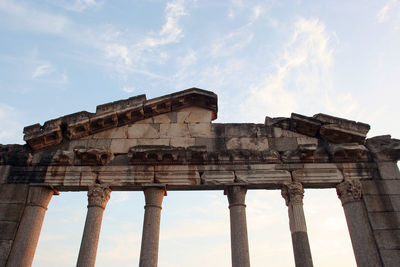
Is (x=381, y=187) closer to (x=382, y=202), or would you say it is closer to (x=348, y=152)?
(x=382, y=202)

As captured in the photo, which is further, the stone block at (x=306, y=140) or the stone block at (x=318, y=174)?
the stone block at (x=306, y=140)

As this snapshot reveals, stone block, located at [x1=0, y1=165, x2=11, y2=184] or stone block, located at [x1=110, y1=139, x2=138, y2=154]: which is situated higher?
stone block, located at [x1=110, y1=139, x2=138, y2=154]

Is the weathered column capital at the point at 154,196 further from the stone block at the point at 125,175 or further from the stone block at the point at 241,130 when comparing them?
the stone block at the point at 241,130

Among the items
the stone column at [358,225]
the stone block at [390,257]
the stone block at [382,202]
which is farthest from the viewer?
the stone block at [382,202]

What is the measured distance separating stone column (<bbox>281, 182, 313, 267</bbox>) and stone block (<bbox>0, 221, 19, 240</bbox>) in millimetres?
8041

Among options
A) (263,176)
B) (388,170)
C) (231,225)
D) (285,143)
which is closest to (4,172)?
(231,225)

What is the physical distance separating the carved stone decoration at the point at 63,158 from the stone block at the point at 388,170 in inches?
387

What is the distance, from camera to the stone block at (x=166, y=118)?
40.3 feet

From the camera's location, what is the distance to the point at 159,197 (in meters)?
10.6

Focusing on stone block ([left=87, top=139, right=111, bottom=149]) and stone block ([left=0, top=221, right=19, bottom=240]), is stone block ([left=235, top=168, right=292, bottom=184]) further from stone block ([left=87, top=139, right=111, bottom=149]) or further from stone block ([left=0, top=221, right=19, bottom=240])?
stone block ([left=0, top=221, right=19, bottom=240])

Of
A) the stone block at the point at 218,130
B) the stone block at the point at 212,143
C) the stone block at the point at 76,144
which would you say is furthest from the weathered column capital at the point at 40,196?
the stone block at the point at 218,130

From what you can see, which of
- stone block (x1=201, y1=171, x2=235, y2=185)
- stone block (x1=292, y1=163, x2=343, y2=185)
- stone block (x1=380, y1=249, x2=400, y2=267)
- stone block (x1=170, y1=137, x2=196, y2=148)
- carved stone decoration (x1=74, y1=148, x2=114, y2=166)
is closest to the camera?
stone block (x1=380, y1=249, x2=400, y2=267)

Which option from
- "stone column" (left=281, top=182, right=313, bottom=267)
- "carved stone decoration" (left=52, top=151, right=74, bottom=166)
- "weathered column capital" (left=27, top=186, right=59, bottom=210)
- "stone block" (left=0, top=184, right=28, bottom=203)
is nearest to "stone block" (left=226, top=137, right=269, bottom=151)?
"stone column" (left=281, top=182, right=313, bottom=267)

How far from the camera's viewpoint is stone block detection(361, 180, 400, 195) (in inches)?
416
